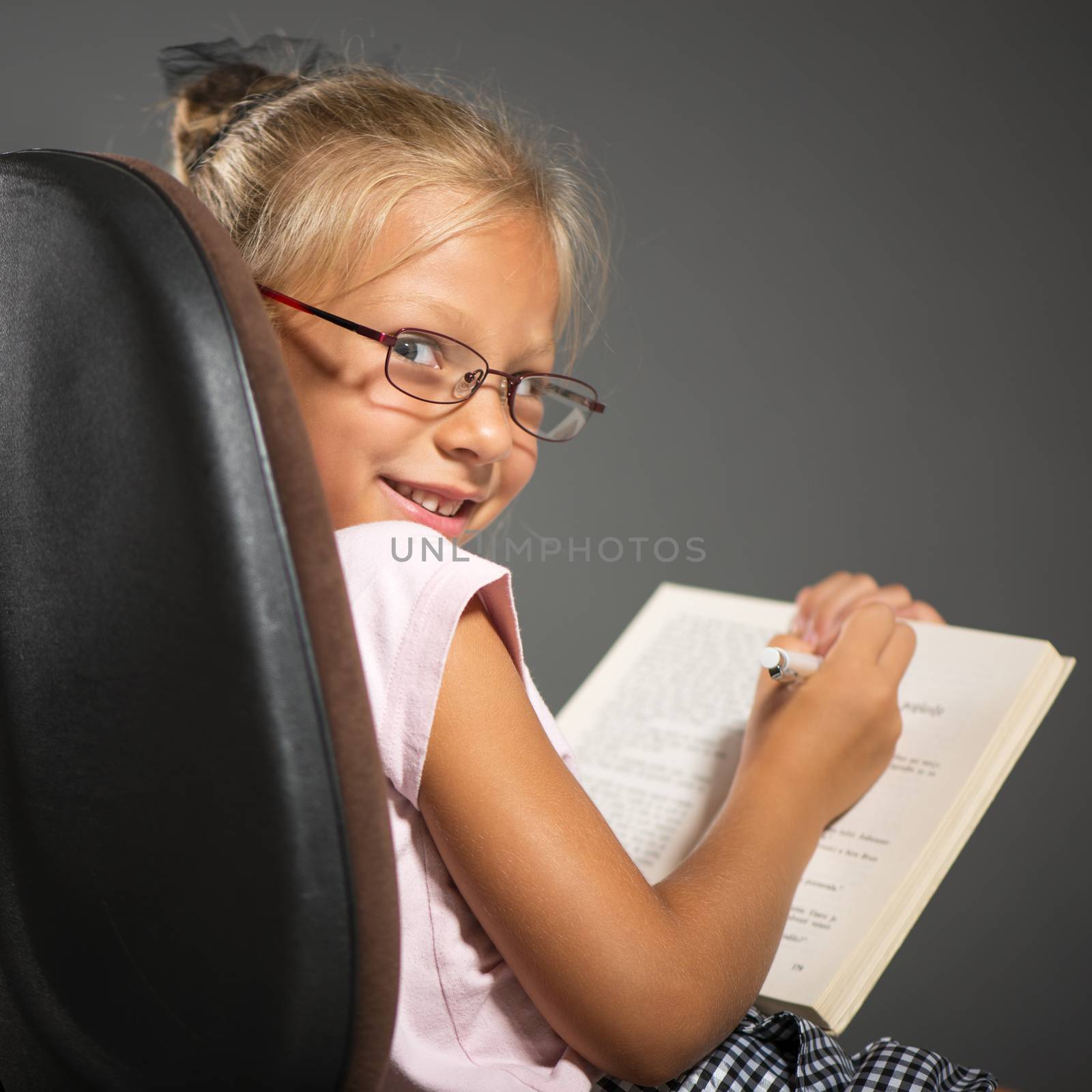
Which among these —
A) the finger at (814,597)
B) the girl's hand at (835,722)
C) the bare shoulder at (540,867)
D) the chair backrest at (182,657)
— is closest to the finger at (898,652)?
the girl's hand at (835,722)

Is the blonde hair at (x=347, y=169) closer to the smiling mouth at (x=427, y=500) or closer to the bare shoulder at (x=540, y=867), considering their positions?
the smiling mouth at (x=427, y=500)

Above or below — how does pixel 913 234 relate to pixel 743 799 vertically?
above

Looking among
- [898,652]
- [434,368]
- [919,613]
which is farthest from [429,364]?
[919,613]

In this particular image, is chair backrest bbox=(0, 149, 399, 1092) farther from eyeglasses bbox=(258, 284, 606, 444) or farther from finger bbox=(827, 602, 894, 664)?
finger bbox=(827, 602, 894, 664)

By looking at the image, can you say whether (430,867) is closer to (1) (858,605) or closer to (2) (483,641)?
(2) (483,641)

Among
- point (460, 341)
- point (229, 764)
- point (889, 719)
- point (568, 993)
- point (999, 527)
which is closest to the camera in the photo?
point (229, 764)

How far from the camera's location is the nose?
0.87 m

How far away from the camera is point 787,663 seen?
37.2 inches

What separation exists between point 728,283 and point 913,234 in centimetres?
32

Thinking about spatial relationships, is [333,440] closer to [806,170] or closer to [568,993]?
[568,993]

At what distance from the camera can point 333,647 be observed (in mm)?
422

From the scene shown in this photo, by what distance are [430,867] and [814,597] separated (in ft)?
1.91

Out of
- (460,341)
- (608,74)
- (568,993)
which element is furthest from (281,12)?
(568,993)

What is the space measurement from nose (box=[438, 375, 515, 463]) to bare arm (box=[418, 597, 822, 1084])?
0.24m
